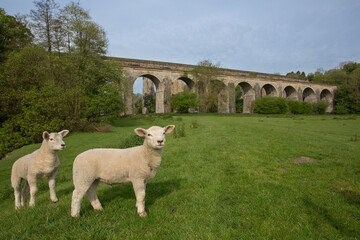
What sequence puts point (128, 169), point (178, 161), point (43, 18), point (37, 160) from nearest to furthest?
1. point (128, 169)
2. point (37, 160)
3. point (178, 161)
4. point (43, 18)

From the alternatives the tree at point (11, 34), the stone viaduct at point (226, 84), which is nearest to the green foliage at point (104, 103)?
the tree at point (11, 34)

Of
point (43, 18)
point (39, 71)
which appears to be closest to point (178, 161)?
point (39, 71)

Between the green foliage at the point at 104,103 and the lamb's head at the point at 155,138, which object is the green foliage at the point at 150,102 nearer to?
the green foliage at the point at 104,103

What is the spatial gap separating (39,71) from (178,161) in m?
12.4

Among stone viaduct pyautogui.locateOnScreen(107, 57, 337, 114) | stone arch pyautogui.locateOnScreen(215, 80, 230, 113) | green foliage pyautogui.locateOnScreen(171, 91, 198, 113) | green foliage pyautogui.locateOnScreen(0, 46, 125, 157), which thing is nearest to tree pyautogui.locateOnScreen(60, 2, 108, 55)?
green foliage pyautogui.locateOnScreen(0, 46, 125, 157)

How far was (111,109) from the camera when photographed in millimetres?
18109

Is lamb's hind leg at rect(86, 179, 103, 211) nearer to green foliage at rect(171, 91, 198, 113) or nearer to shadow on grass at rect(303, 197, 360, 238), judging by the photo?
shadow on grass at rect(303, 197, 360, 238)

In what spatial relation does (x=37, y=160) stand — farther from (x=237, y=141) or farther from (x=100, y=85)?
(x=100, y=85)

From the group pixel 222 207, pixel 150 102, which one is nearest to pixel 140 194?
pixel 222 207

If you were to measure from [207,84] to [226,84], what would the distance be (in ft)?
23.2

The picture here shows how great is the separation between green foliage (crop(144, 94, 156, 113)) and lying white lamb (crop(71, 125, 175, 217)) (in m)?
43.7

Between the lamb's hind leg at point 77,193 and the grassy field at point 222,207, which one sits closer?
the grassy field at point 222,207

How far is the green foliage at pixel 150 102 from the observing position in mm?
46594

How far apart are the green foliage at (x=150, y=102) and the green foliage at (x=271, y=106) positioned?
958 inches
